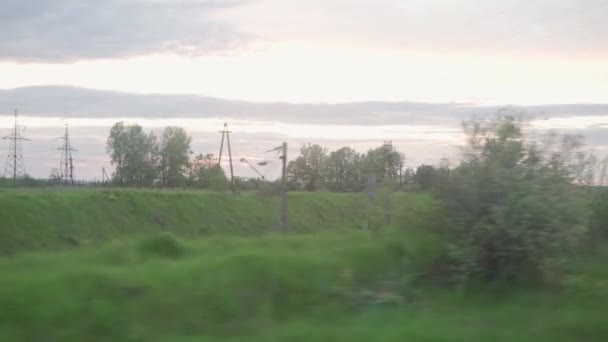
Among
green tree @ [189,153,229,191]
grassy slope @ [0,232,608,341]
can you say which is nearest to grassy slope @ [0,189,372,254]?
green tree @ [189,153,229,191]

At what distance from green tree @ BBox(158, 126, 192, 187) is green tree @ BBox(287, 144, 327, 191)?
1843 centimetres

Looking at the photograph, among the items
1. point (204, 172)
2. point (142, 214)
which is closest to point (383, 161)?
point (142, 214)

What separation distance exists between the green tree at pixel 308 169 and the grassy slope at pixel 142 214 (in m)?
1.09

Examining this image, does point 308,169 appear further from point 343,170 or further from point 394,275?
point 394,275

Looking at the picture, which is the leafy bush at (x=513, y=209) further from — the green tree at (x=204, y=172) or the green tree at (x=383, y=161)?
the green tree at (x=204, y=172)

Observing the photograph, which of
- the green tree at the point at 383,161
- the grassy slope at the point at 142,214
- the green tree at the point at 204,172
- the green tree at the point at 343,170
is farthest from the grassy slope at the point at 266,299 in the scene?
the green tree at the point at 204,172

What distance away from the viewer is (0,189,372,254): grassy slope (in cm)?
3188

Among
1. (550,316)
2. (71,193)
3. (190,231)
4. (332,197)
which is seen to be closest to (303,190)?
(332,197)

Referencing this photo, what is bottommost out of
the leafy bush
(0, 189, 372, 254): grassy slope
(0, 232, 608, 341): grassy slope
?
(0, 189, 372, 254): grassy slope

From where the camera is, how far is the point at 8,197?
33500mm

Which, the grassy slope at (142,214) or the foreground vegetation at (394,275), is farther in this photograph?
the grassy slope at (142,214)

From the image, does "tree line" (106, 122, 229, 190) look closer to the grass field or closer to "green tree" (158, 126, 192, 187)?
"green tree" (158, 126, 192, 187)

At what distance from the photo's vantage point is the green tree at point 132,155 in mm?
59625

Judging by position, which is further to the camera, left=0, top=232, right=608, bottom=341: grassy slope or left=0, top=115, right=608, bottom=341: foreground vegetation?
left=0, top=115, right=608, bottom=341: foreground vegetation
